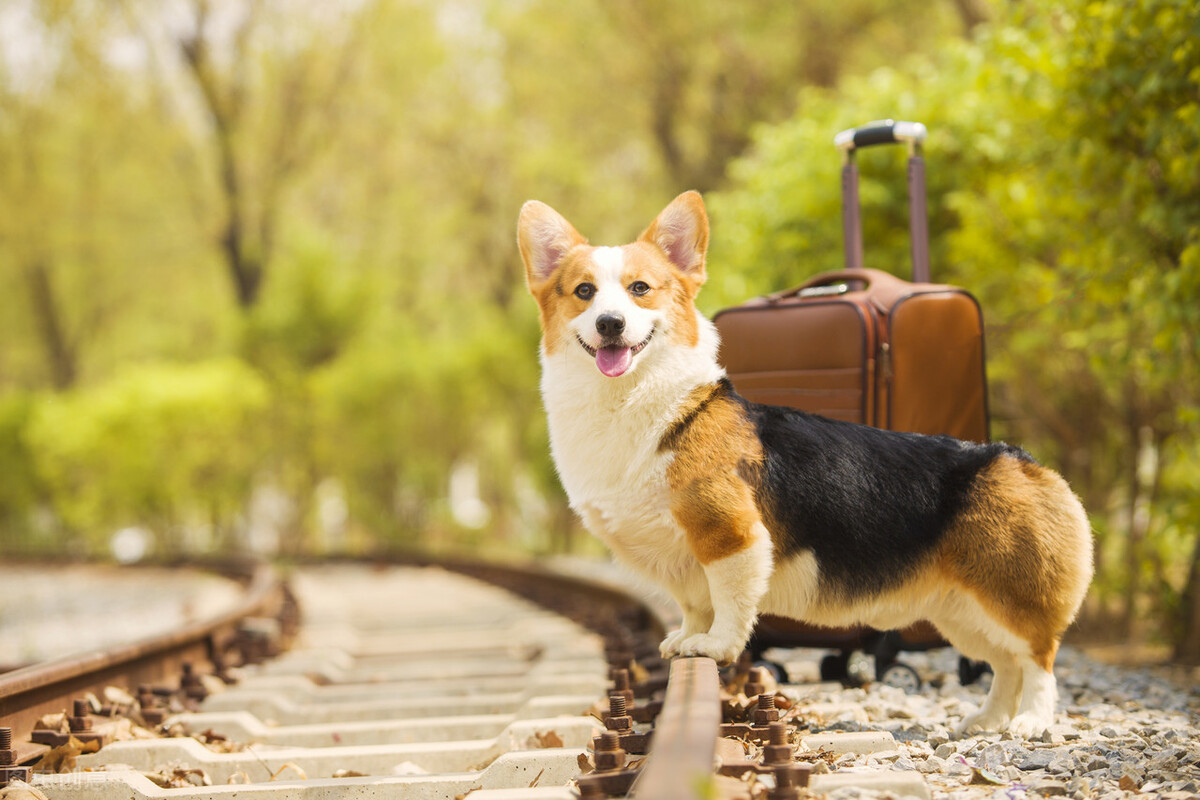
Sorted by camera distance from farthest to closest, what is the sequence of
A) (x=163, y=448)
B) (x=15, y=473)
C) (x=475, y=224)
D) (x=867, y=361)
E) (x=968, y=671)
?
(x=15, y=473) < (x=475, y=224) < (x=163, y=448) < (x=968, y=671) < (x=867, y=361)

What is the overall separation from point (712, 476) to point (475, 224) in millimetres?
20962

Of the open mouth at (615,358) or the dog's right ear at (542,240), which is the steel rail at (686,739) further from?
A: the dog's right ear at (542,240)

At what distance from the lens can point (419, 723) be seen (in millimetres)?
3568

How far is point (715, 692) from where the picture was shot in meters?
2.34

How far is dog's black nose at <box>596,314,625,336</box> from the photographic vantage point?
278 cm

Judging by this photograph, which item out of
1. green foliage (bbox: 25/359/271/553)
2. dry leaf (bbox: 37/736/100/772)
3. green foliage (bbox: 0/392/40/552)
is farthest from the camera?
green foliage (bbox: 0/392/40/552)

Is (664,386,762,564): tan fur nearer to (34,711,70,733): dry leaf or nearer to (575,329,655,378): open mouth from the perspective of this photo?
(575,329,655,378): open mouth

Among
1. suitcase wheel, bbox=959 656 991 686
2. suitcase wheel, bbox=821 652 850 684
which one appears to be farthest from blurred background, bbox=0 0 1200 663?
suitcase wheel, bbox=821 652 850 684

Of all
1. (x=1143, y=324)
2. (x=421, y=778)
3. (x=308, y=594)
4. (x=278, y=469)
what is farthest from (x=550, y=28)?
(x=421, y=778)

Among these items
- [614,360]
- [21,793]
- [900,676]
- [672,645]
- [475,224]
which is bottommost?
[900,676]

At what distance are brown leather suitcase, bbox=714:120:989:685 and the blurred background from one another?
125cm

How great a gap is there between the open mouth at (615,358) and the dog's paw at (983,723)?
138cm

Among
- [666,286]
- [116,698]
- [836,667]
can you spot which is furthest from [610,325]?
[116,698]

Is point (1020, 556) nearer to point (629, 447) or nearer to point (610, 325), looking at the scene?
point (629, 447)
